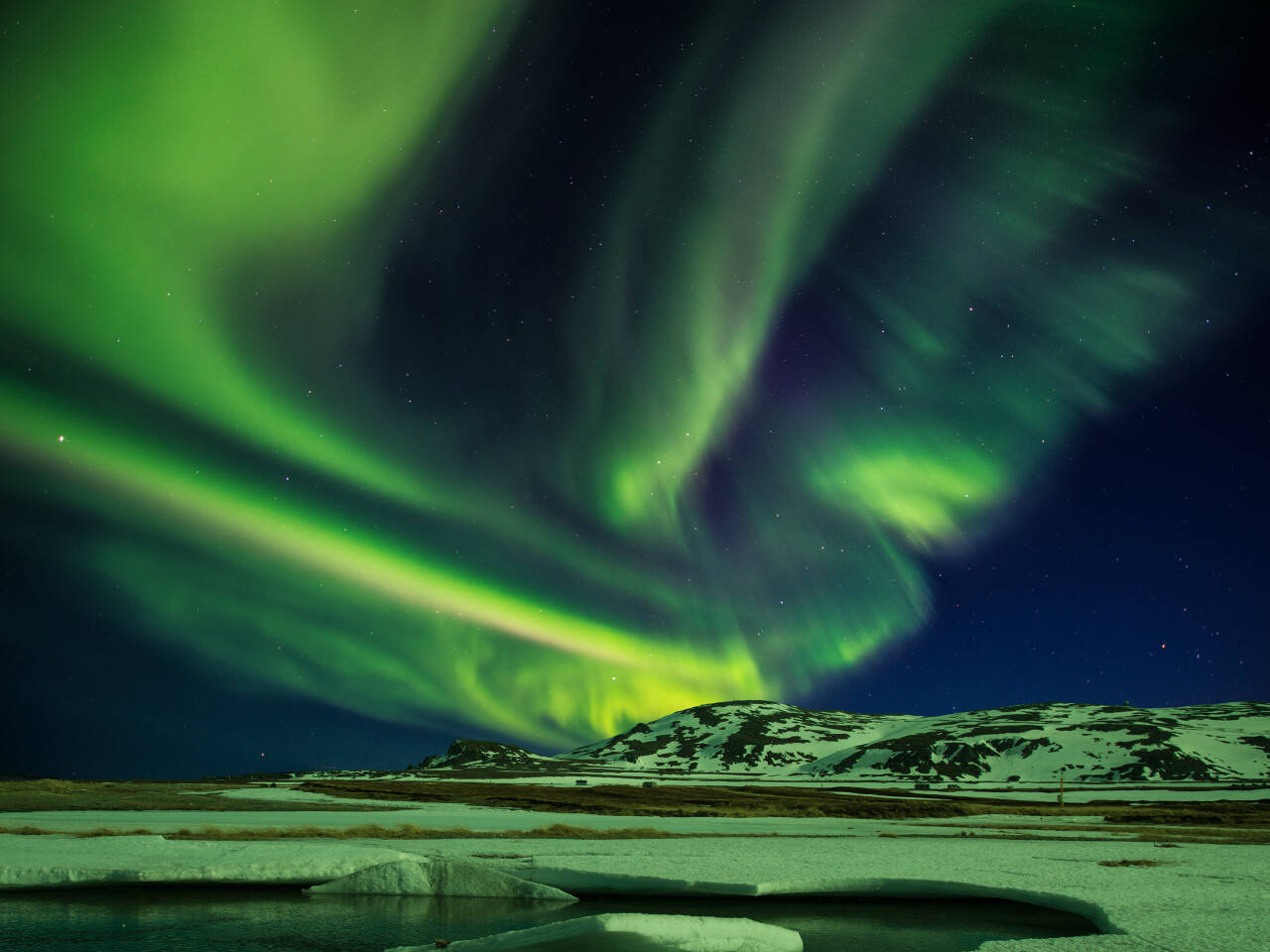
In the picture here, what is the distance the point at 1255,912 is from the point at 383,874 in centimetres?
1986

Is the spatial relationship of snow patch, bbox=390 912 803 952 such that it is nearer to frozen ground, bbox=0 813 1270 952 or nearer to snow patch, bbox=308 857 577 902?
frozen ground, bbox=0 813 1270 952

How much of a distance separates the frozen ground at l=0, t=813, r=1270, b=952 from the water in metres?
0.51

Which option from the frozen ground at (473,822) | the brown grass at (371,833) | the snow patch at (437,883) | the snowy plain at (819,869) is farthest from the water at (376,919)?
the frozen ground at (473,822)

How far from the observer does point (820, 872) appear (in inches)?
909

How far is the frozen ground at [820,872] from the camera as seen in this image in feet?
52.6

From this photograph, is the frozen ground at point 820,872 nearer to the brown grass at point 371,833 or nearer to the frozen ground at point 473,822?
the brown grass at point 371,833

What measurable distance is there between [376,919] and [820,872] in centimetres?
1233

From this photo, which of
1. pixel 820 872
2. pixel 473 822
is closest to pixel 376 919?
pixel 820 872

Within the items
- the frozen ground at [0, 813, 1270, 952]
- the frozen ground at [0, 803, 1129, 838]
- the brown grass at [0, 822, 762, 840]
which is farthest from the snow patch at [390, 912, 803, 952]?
the frozen ground at [0, 803, 1129, 838]

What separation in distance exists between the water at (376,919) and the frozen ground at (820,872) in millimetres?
507

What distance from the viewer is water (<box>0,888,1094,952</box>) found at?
51.1ft

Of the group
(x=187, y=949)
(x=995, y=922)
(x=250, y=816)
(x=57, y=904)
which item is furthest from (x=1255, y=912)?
(x=250, y=816)

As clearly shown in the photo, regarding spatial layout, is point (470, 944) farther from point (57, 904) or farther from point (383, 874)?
point (57, 904)

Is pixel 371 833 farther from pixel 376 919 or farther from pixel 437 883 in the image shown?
pixel 376 919
